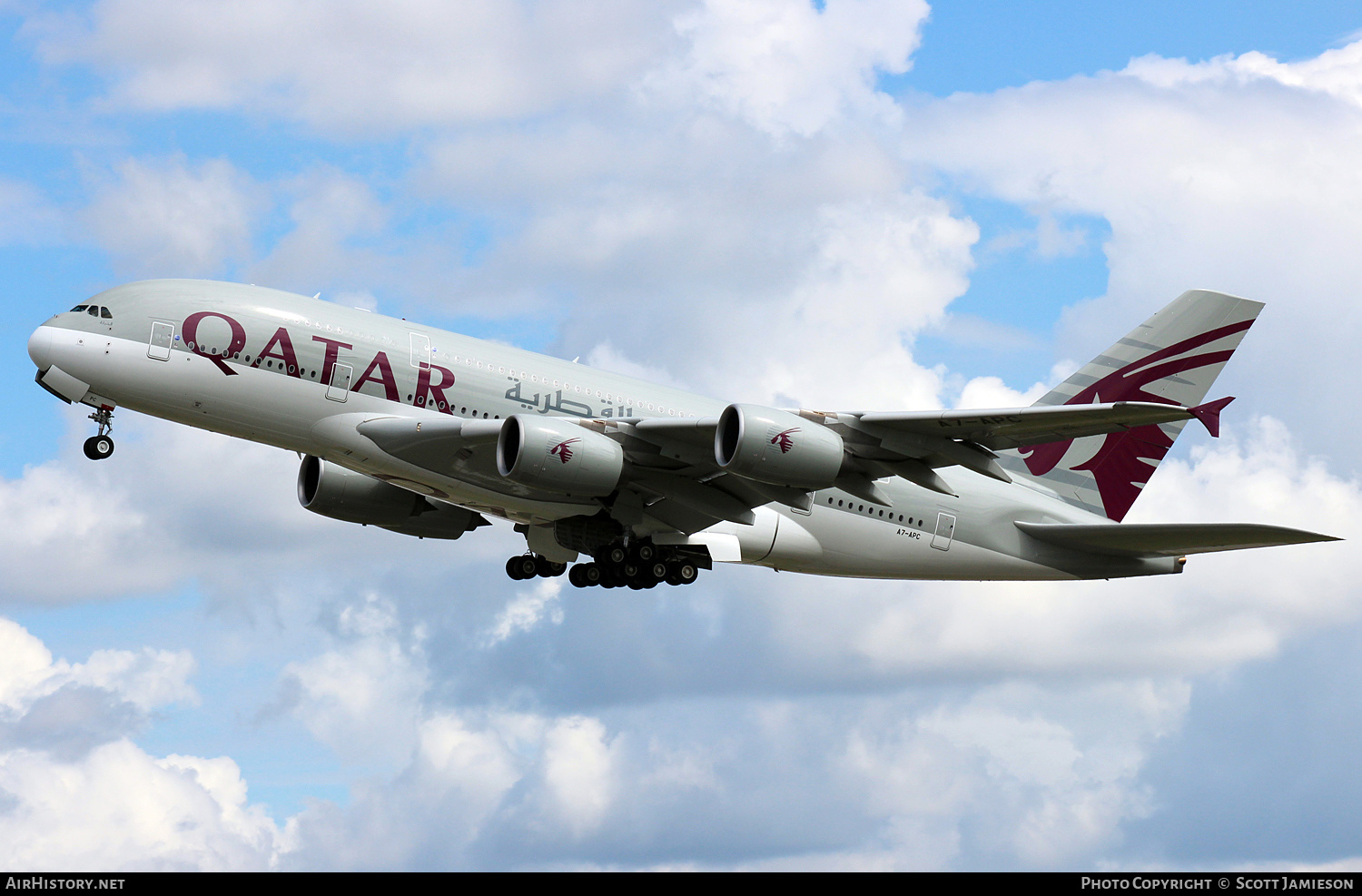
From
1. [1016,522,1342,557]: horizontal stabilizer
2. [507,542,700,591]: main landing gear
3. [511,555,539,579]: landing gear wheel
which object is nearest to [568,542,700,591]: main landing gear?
[507,542,700,591]: main landing gear

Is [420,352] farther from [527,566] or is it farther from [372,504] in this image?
[527,566]

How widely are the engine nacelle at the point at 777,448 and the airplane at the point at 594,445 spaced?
0.04 m

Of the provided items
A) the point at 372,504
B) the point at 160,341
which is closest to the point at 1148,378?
the point at 372,504

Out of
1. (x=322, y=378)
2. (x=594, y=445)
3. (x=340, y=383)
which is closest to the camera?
(x=594, y=445)

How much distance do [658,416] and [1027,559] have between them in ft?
33.0

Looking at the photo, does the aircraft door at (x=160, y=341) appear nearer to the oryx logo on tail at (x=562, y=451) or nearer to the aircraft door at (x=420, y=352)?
the aircraft door at (x=420, y=352)

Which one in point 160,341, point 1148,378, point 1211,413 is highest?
point 1148,378

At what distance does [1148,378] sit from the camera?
35375 millimetres

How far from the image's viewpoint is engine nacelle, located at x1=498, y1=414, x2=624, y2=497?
2552cm

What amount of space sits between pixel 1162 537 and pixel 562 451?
1391 cm

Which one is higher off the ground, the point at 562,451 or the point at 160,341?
the point at 160,341

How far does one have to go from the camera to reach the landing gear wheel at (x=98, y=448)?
90.3ft

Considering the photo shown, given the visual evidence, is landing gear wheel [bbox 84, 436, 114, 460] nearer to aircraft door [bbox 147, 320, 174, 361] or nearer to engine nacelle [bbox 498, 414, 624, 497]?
aircraft door [bbox 147, 320, 174, 361]

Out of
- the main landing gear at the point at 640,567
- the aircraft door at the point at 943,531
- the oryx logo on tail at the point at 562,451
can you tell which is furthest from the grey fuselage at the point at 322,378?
the aircraft door at the point at 943,531
